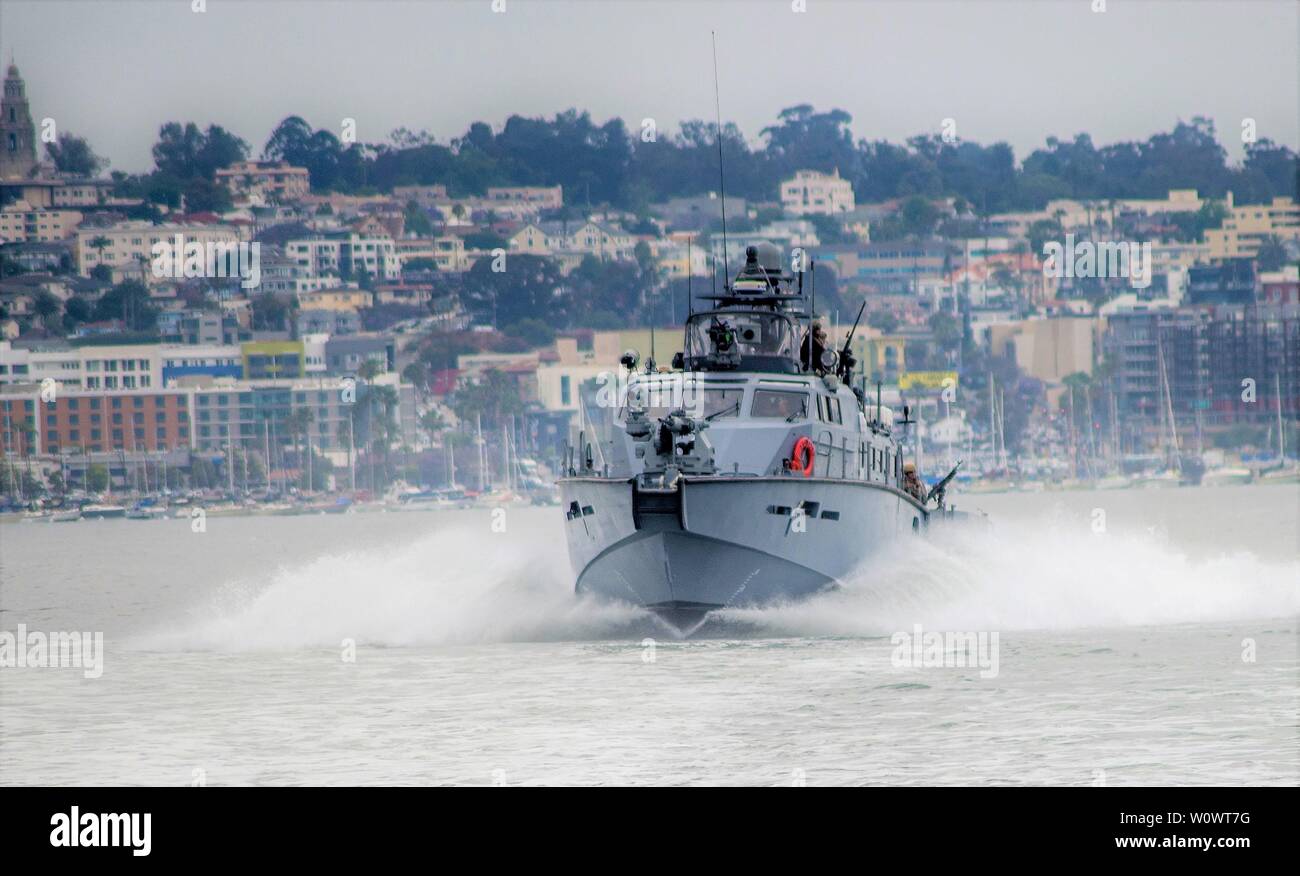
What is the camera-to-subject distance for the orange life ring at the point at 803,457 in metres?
31.3

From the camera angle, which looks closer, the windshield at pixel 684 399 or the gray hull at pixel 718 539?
the gray hull at pixel 718 539

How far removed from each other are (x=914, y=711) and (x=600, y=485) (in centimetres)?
809

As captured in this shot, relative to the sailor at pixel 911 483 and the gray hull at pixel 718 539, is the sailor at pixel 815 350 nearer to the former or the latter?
the gray hull at pixel 718 539

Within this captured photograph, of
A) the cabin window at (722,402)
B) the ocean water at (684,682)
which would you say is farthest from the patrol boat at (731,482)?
the ocean water at (684,682)

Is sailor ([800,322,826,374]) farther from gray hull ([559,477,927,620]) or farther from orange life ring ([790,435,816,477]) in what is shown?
orange life ring ([790,435,816,477])

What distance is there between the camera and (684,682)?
92.2 ft

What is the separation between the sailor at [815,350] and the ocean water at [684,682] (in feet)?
11.2

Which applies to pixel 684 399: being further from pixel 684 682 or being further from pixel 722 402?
pixel 684 682

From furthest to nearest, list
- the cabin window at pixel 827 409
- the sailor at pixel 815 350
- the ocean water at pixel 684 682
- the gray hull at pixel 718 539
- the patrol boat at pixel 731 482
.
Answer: the sailor at pixel 815 350 → the cabin window at pixel 827 409 → the patrol boat at pixel 731 482 → the gray hull at pixel 718 539 → the ocean water at pixel 684 682

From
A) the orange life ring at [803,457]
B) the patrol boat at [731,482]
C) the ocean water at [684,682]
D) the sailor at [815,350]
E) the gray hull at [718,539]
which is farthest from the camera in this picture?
the sailor at [815,350]

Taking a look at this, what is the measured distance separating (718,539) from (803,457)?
1.95m

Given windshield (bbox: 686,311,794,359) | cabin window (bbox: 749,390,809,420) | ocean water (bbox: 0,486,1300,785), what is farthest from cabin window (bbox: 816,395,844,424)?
ocean water (bbox: 0,486,1300,785)
